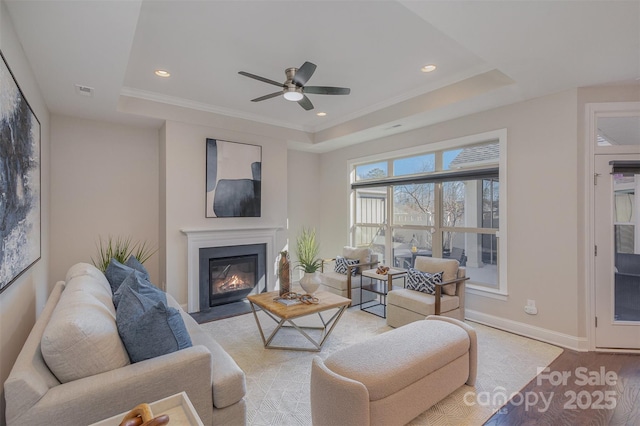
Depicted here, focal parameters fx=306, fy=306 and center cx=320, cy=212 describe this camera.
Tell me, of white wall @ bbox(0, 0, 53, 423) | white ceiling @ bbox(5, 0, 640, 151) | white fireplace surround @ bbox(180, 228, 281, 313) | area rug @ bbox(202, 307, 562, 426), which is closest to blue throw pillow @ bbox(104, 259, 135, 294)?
white wall @ bbox(0, 0, 53, 423)

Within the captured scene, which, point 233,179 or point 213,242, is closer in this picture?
point 213,242

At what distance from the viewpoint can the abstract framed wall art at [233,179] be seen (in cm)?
464

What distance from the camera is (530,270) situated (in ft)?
11.6

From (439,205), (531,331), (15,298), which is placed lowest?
(531,331)

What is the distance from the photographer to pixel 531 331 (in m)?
3.49

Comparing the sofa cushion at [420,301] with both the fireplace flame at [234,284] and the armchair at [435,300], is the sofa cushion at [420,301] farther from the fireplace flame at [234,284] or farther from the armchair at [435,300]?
the fireplace flame at [234,284]

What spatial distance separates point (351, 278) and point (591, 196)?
3012mm

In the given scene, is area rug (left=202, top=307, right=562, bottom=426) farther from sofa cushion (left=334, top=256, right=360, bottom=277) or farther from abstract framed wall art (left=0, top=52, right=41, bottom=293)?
abstract framed wall art (left=0, top=52, right=41, bottom=293)

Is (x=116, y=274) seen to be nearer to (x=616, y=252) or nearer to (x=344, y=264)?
(x=344, y=264)

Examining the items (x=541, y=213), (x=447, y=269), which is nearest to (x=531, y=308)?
(x=447, y=269)

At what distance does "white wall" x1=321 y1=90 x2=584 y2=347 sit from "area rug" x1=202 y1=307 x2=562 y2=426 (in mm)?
333

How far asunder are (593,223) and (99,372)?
4.32m

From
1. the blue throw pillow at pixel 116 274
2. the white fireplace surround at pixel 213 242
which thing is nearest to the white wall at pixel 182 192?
the white fireplace surround at pixel 213 242

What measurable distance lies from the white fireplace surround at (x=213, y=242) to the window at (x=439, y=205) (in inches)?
69.3
